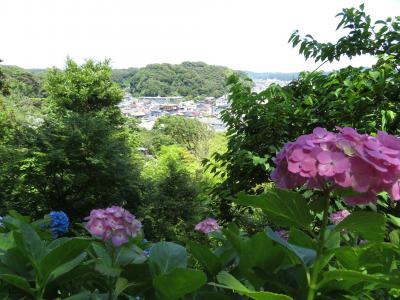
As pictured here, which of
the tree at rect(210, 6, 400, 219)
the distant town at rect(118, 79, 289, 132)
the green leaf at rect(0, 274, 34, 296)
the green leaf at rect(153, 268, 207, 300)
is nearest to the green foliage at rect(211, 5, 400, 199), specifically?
the tree at rect(210, 6, 400, 219)

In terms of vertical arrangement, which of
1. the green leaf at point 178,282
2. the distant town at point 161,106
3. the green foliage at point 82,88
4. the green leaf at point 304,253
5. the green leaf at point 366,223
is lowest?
the distant town at point 161,106

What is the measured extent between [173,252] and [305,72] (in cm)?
269

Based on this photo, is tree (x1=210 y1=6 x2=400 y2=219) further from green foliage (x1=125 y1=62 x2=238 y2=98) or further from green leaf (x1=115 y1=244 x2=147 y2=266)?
green foliage (x1=125 y1=62 x2=238 y2=98)

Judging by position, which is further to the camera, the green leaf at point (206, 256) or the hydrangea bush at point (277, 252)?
the green leaf at point (206, 256)

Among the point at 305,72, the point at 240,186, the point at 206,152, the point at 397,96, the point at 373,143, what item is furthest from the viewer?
the point at 206,152

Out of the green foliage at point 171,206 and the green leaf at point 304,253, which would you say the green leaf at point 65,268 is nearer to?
the green leaf at point 304,253

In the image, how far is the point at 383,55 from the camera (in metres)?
2.72

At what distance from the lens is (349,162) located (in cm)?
76

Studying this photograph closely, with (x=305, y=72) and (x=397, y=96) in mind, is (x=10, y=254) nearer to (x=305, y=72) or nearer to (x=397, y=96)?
(x=397, y=96)

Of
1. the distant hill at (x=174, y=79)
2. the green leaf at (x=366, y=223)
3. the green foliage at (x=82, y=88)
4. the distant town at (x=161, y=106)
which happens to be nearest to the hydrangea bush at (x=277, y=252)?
the green leaf at (x=366, y=223)

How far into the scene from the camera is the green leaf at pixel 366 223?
80cm

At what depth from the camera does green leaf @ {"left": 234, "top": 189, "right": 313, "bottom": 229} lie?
811 millimetres

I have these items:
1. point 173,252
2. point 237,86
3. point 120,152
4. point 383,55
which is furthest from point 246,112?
point 120,152

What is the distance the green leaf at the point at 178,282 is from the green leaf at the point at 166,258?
98 mm
